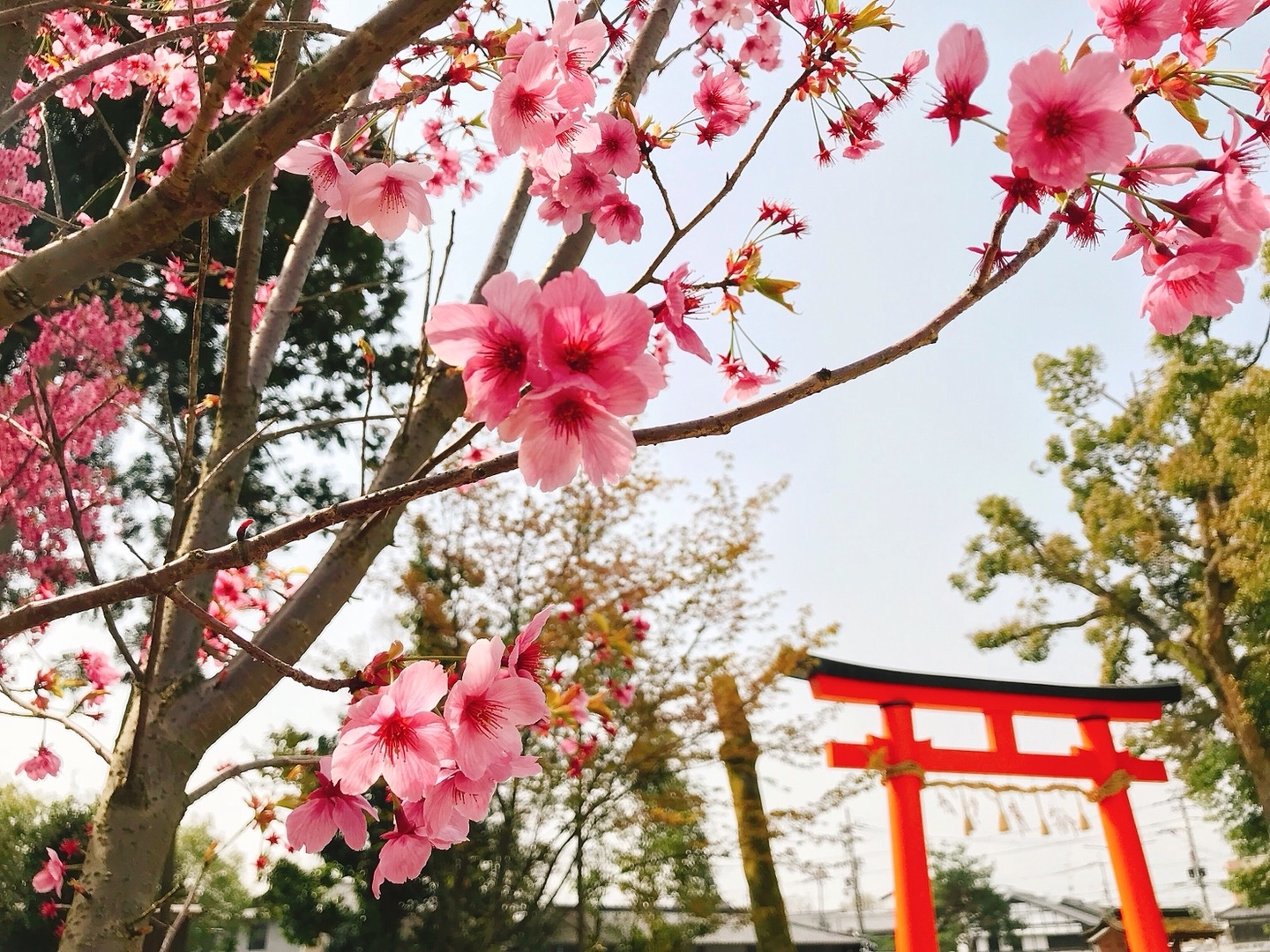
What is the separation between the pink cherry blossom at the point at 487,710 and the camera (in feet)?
→ 2.68

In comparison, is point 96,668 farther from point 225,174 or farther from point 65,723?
point 225,174

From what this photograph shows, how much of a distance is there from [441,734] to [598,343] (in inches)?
17.2

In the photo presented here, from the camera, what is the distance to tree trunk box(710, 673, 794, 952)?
18.2ft

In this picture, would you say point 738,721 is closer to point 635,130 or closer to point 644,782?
point 644,782

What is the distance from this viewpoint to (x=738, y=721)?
589cm

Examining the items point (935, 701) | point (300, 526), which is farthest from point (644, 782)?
point (300, 526)

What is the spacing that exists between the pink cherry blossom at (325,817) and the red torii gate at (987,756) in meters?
4.72

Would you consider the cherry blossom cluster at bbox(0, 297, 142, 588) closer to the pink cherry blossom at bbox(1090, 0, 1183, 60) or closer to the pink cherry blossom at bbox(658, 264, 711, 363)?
the pink cherry blossom at bbox(658, 264, 711, 363)

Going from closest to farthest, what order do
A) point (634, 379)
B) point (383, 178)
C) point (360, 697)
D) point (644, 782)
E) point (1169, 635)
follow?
point (634, 379) < point (360, 697) < point (383, 178) < point (644, 782) < point (1169, 635)

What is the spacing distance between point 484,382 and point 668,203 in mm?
446

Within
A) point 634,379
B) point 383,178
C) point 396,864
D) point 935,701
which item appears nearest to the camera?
point 634,379

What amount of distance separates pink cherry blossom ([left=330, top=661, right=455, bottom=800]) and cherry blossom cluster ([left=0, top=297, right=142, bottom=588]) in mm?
4473

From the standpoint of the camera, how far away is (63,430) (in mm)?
5332

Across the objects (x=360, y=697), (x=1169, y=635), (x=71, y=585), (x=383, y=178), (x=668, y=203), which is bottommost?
(x=360, y=697)
